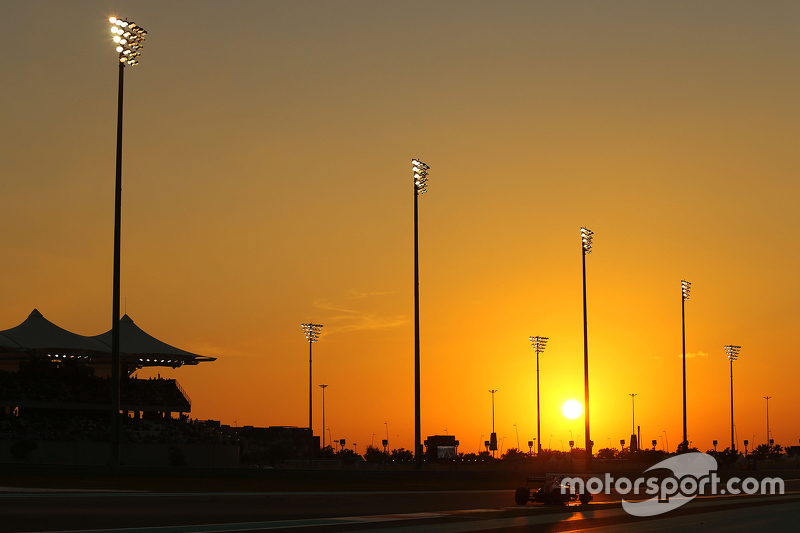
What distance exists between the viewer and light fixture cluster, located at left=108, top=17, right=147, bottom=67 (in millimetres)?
39969

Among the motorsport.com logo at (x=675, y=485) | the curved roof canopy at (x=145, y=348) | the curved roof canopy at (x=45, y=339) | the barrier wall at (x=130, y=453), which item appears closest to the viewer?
the motorsport.com logo at (x=675, y=485)

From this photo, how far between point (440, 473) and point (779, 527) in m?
26.2

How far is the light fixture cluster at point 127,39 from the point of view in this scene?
39969mm

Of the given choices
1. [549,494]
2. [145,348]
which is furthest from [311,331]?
[549,494]

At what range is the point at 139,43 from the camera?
135 feet

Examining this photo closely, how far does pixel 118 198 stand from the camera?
3738 centimetres

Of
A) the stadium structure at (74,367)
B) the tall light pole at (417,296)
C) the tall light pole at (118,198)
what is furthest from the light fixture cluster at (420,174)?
the stadium structure at (74,367)

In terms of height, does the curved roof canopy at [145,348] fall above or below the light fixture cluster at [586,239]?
Answer: below

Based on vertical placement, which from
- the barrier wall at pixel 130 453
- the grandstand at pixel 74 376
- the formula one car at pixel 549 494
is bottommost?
the barrier wall at pixel 130 453

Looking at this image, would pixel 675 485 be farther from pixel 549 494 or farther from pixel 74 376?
pixel 74 376

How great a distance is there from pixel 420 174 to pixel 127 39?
19.2 metres

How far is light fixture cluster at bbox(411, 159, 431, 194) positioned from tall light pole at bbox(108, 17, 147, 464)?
58.7ft

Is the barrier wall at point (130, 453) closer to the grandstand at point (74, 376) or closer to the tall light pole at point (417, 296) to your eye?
the grandstand at point (74, 376)

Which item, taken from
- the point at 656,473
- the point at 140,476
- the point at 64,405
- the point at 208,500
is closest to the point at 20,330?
the point at 64,405
